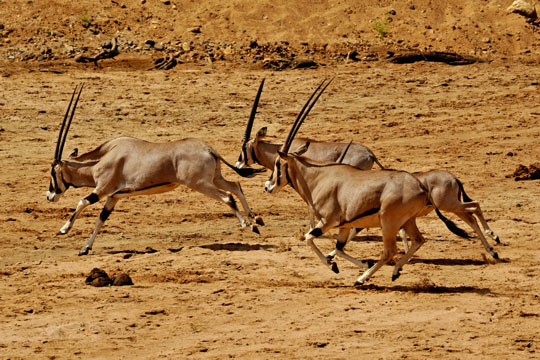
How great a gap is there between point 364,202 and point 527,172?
24.8 ft

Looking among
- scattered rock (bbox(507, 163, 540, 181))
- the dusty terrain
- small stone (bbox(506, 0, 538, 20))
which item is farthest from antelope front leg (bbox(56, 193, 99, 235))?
small stone (bbox(506, 0, 538, 20))

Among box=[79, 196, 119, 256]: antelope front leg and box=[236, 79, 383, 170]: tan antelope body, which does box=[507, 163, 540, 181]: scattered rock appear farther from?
box=[79, 196, 119, 256]: antelope front leg

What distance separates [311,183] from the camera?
13312 mm

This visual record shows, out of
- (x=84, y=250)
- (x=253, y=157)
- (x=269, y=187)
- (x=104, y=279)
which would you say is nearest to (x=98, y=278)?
(x=104, y=279)

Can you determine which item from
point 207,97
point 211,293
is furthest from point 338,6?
point 211,293

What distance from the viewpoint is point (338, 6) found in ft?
92.3

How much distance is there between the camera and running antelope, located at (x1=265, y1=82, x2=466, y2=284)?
12266 millimetres

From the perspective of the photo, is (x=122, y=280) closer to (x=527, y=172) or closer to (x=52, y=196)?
(x=52, y=196)

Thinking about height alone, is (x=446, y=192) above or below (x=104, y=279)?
above

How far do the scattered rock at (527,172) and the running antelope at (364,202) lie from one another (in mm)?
6219

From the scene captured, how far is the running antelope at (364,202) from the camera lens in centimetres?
1227

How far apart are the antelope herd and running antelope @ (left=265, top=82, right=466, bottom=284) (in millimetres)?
12

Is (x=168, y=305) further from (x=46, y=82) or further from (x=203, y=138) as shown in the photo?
(x=46, y=82)

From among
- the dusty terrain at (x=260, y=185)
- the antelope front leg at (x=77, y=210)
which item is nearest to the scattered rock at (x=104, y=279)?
the dusty terrain at (x=260, y=185)
